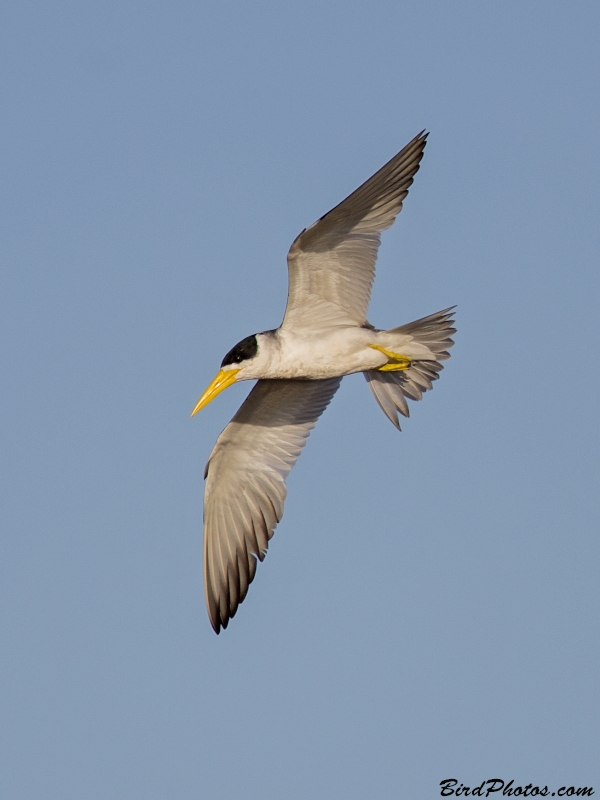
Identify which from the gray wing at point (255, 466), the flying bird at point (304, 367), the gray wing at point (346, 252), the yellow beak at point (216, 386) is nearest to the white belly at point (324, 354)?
the flying bird at point (304, 367)

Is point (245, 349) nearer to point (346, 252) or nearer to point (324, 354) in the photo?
point (324, 354)

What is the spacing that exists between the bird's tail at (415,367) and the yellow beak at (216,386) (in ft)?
4.62

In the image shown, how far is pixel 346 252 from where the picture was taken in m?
10.8

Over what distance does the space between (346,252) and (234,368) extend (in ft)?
4.46

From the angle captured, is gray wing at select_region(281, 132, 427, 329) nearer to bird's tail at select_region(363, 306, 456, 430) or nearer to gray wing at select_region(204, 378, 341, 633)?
bird's tail at select_region(363, 306, 456, 430)

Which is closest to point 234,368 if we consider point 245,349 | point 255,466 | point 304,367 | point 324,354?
point 245,349

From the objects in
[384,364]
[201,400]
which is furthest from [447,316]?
[201,400]

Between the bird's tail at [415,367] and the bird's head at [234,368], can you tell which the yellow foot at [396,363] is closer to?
the bird's tail at [415,367]

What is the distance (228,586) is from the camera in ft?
38.6

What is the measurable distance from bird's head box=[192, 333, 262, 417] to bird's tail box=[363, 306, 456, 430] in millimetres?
1238

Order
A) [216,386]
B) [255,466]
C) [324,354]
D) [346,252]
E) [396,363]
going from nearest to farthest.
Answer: [346,252] → [324,354] → [216,386] → [396,363] → [255,466]

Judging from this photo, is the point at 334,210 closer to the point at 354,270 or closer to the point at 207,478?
the point at 354,270

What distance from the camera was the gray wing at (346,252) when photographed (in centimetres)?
1044

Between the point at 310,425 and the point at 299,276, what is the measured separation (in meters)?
2.07
